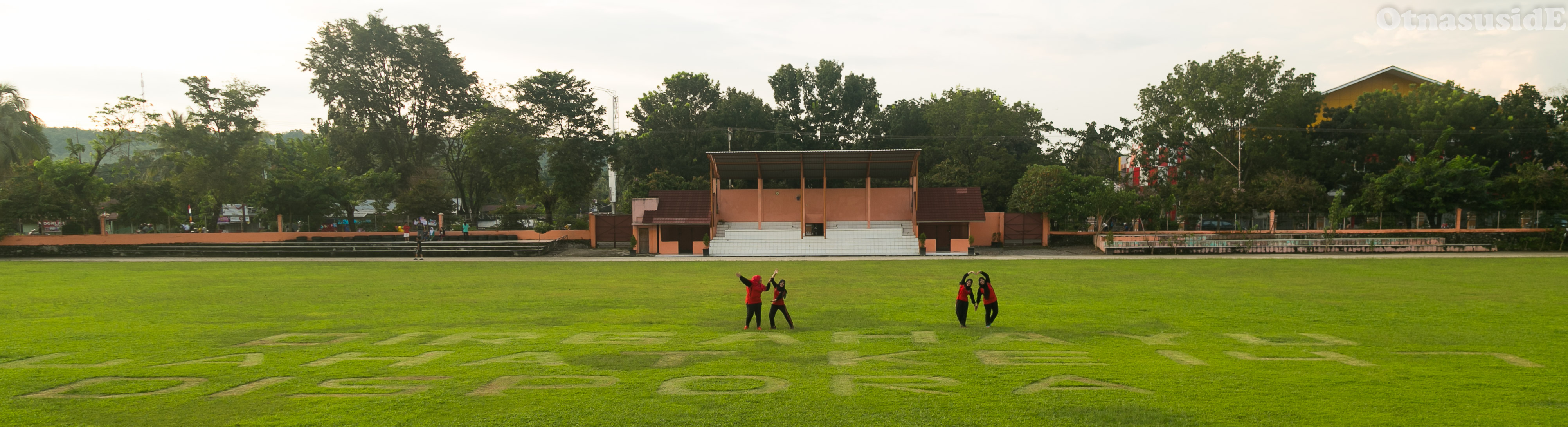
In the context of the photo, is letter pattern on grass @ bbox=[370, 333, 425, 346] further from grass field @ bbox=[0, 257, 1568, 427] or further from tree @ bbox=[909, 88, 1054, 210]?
tree @ bbox=[909, 88, 1054, 210]

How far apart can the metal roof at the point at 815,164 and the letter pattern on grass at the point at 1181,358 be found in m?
23.5

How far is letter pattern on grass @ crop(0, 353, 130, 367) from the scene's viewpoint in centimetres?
884

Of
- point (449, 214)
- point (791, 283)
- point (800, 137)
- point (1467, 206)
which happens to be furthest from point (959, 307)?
point (800, 137)

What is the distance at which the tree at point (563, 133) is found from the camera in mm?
45594

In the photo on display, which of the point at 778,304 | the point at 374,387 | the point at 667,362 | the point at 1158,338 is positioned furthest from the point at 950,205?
the point at 374,387

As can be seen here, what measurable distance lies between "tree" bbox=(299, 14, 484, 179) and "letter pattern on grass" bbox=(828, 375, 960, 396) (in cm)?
4782

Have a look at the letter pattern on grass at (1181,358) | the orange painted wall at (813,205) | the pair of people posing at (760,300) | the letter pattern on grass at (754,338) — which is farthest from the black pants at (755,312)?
the orange painted wall at (813,205)

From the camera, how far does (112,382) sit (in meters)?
7.99

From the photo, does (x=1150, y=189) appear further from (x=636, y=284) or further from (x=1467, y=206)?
(x=636, y=284)

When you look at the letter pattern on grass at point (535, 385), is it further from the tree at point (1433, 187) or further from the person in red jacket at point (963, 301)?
the tree at point (1433, 187)

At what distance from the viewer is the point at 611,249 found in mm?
36344

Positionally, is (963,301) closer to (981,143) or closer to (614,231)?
(614,231)

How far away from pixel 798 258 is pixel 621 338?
2040cm

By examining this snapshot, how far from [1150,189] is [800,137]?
2536 centimetres
